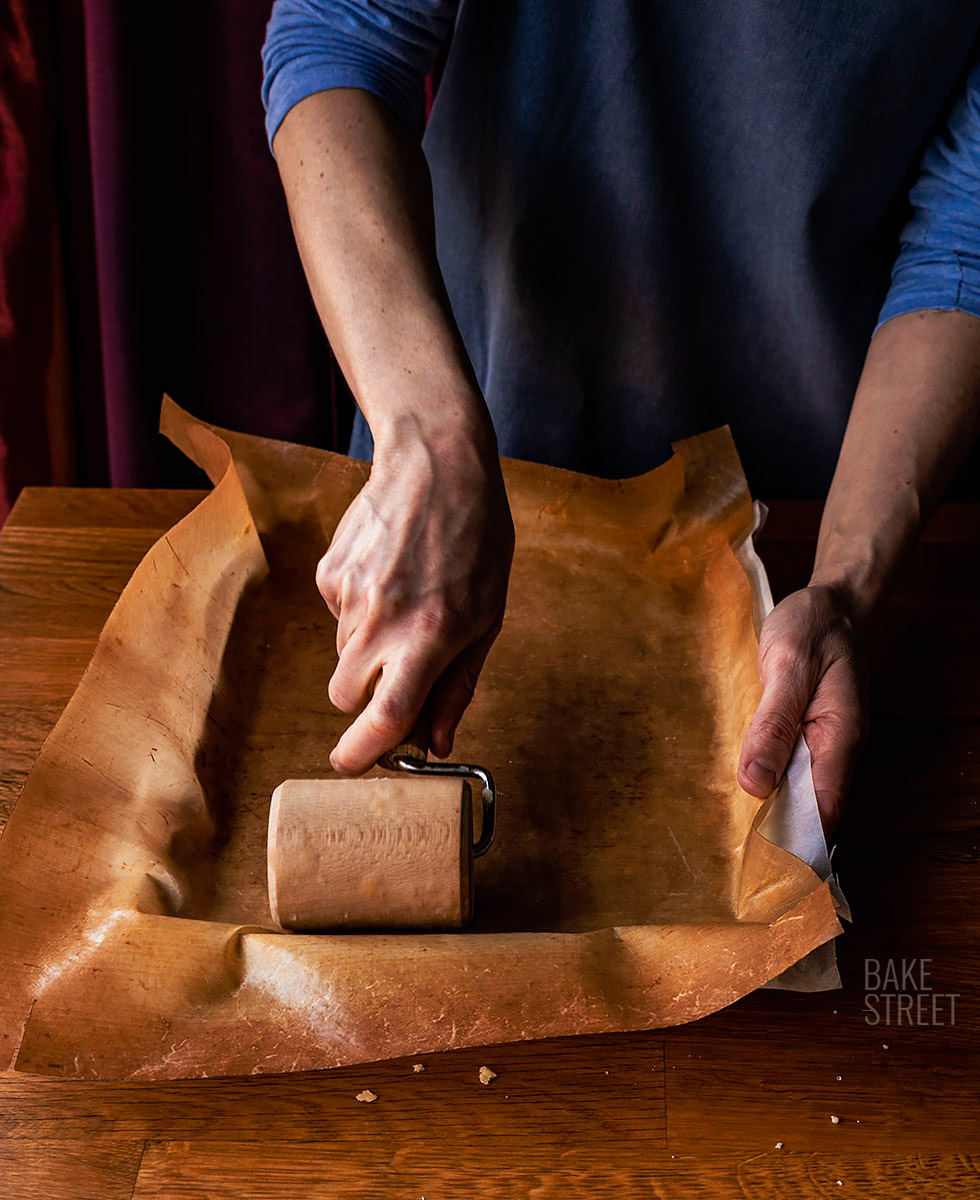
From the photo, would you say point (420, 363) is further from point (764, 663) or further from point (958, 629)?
point (958, 629)

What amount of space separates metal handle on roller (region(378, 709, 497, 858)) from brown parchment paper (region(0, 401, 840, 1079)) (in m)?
0.04

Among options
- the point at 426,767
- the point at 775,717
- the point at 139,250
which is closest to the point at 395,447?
the point at 426,767

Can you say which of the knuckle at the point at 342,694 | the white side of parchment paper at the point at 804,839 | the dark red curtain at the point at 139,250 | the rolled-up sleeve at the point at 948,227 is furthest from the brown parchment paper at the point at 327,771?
the dark red curtain at the point at 139,250

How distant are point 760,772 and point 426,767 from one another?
0.25 metres

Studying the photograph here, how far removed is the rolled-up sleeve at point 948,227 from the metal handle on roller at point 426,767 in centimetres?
63

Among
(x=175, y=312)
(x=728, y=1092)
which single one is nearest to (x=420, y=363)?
(x=728, y=1092)

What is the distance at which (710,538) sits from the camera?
1.09m

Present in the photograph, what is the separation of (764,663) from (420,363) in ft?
1.18

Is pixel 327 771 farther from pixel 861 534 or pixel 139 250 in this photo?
pixel 139 250

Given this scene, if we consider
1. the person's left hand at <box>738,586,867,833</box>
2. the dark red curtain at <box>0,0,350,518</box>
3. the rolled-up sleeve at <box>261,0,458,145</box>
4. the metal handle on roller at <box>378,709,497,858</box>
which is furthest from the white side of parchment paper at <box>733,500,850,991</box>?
the dark red curtain at <box>0,0,350,518</box>

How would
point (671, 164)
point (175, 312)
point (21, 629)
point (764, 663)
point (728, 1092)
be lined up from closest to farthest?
point (728, 1092), point (764, 663), point (21, 629), point (671, 164), point (175, 312)

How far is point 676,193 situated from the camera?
1129mm

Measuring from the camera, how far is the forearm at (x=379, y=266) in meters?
0.85

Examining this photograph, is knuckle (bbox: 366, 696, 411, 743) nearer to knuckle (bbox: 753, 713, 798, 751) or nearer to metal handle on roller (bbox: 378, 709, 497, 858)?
metal handle on roller (bbox: 378, 709, 497, 858)
